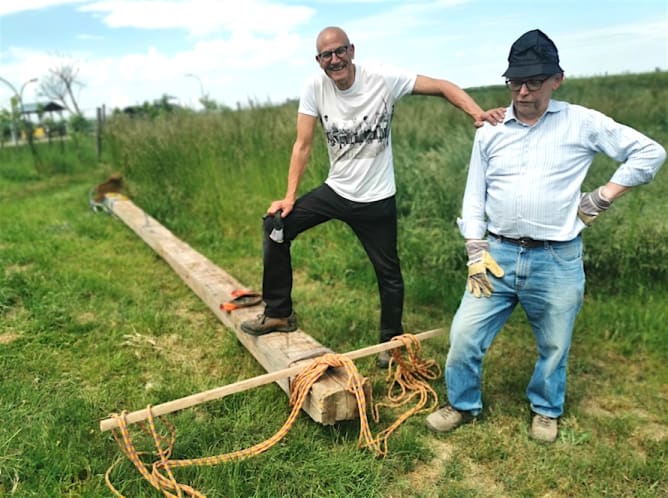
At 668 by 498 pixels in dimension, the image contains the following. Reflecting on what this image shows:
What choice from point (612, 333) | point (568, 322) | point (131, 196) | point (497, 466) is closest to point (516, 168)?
point (568, 322)

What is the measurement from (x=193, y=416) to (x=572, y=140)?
7.95 ft

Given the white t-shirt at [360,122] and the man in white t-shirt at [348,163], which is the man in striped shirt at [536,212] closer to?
the man in white t-shirt at [348,163]

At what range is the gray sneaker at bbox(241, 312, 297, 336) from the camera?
12.4 feet

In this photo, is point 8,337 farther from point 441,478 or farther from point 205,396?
point 441,478

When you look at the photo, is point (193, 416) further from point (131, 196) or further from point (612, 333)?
point (131, 196)

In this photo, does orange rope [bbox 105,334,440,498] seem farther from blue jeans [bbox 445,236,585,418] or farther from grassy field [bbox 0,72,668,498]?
blue jeans [bbox 445,236,585,418]

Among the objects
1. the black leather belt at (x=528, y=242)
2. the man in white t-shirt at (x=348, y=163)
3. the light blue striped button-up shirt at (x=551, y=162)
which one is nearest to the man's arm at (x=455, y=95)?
the man in white t-shirt at (x=348, y=163)

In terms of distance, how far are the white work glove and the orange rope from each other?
48.7 inches

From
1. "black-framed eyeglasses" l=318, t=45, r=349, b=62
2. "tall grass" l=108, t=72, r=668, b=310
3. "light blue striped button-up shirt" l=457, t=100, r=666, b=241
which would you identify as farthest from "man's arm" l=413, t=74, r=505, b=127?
"tall grass" l=108, t=72, r=668, b=310

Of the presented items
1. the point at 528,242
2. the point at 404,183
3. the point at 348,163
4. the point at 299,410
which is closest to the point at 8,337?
the point at 299,410

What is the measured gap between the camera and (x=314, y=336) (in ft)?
14.6

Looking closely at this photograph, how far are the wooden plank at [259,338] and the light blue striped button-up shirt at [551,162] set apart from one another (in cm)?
117

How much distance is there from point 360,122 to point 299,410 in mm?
1626

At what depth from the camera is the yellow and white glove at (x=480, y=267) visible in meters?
2.94
